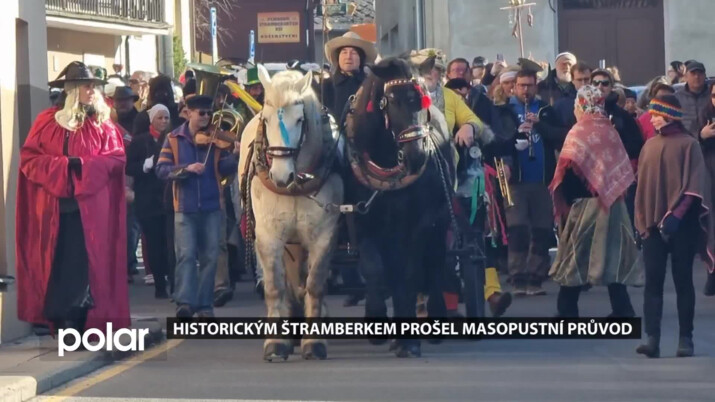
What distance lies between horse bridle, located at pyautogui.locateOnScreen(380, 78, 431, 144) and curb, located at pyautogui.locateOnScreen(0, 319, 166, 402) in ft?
9.03

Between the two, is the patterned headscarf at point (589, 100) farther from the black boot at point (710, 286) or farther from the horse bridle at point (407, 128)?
the black boot at point (710, 286)

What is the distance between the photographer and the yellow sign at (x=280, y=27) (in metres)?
59.0

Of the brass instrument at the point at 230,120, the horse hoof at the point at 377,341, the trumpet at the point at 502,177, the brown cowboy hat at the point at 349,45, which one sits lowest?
the horse hoof at the point at 377,341

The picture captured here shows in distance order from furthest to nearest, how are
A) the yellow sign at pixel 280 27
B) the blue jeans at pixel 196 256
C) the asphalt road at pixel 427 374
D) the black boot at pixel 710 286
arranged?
1. the yellow sign at pixel 280 27
2. the black boot at pixel 710 286
3. the blue jeans at pixel 196 256
4. the asphalt road at pixel 427 374

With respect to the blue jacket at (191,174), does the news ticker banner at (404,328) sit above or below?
below

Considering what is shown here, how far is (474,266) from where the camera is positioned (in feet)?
44.5

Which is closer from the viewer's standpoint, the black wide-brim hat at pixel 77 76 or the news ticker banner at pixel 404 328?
the news ticker banner at pixel 404 328

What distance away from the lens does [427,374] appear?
1155 cm

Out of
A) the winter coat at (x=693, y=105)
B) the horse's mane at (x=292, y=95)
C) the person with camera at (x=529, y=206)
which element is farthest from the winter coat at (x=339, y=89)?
the winter coat at (x=693, y=105)

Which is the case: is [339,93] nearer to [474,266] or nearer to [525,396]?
[474,266]

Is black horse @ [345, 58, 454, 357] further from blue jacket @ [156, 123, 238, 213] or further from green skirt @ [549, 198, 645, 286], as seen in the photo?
blue jacket @ [156, 123, 238, 213]

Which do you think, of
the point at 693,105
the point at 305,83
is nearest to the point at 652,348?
the point at 305,83

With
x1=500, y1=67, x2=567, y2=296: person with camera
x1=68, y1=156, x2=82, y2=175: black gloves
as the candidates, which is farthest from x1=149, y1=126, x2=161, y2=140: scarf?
x1=68, y1=156, x2=82, y2=175: black gloves

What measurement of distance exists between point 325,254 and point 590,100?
2.85 meters
